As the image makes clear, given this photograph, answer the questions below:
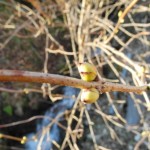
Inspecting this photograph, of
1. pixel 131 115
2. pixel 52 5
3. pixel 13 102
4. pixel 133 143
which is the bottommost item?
pixel 133 143

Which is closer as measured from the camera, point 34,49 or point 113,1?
point 113,1

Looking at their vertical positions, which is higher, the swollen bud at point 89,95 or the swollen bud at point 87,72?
the swollen bud at point 87,72

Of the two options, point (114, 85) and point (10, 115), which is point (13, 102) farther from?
point (114, 85)

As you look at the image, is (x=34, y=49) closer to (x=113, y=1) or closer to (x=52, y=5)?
(x=52, y=5)

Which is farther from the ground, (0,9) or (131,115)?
(0,9)

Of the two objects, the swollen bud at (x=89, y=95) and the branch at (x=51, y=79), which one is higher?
the branch at (x=51, y=79)

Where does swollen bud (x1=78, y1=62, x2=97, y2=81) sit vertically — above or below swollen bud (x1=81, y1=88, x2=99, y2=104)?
above

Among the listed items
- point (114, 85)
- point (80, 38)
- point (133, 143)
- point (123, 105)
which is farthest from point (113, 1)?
point (114, 85)

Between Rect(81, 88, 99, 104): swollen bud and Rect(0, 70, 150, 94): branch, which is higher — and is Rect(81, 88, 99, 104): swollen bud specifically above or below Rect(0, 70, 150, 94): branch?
below

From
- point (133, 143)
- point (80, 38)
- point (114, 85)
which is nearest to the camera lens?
point (114, 85)

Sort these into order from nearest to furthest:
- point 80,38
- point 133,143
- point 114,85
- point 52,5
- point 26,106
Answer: point 114,85
point 80,38
point 52,5
point 133,143
point 26,106
